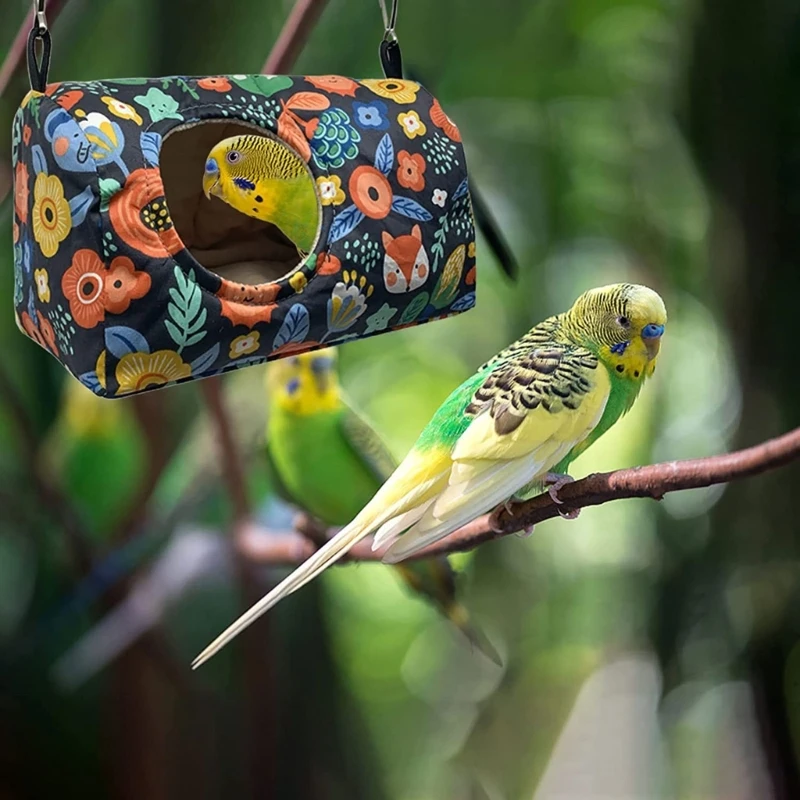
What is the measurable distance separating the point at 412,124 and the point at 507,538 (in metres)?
0.49

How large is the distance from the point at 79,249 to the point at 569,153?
58 centimetres

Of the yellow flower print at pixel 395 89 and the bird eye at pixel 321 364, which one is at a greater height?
the yellow flower print at pixel 395 89

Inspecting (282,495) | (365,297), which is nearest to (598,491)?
(365,297)

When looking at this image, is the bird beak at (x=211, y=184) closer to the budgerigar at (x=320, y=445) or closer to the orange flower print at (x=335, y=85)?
the orange flower print at (x=335, y=85)

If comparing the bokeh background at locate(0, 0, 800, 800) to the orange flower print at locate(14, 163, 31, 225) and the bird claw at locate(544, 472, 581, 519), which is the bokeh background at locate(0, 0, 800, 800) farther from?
the orange flower print at locate(14, 163, 31, 225)

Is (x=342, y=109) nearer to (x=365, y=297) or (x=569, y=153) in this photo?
(x=365, y=297)

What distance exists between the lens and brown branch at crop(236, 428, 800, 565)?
2.77 feet

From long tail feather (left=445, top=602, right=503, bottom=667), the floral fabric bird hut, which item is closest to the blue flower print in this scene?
the floral fabric bird hut

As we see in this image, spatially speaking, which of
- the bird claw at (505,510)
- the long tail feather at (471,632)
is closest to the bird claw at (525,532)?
the bird claw at (505,510)

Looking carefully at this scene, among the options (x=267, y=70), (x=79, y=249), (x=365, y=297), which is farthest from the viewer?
(x=267, y=70)

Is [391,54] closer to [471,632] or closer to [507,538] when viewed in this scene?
[507,538]

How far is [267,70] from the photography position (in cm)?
107

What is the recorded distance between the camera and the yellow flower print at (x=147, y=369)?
0.75 metres

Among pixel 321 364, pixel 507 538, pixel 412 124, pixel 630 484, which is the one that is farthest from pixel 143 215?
pixel 507 538
